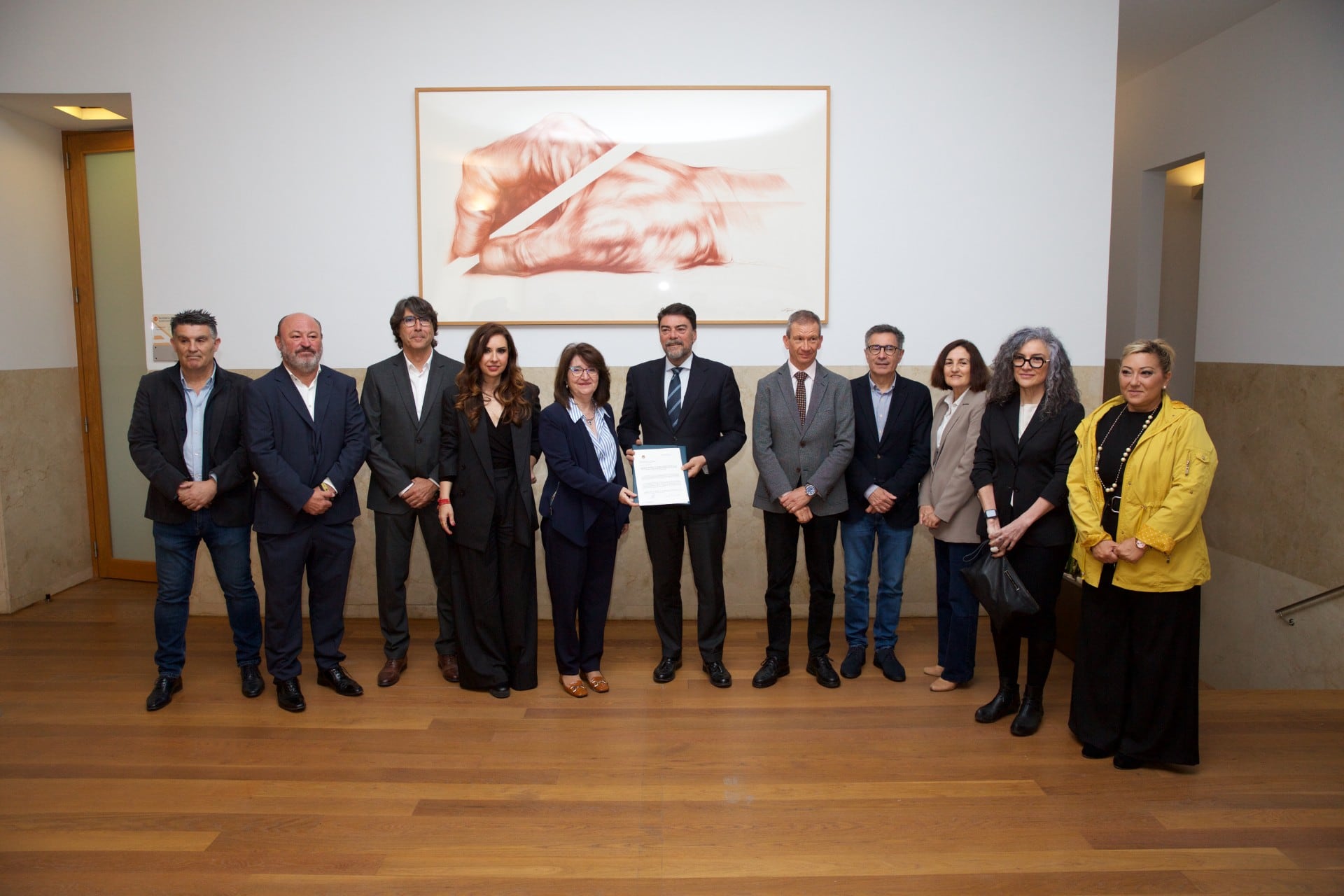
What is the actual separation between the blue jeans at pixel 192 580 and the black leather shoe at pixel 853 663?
9.71ft

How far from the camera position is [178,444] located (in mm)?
3885

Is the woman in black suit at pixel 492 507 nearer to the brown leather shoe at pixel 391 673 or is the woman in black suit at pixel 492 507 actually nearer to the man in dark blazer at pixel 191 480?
the brown leather shoe at pixel 391 673

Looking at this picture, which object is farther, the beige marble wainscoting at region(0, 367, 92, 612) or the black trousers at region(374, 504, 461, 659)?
the beige marble wainscoting at region(0, 367, 92, 612)

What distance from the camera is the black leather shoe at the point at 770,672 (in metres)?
4.09

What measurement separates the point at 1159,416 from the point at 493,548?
2.95 meters

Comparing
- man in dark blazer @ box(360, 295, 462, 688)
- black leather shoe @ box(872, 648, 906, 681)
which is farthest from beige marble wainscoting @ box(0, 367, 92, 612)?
black leather shoe @ box(872, 648, 906, 681)

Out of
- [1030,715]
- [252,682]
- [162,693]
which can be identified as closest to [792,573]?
[1030,715]

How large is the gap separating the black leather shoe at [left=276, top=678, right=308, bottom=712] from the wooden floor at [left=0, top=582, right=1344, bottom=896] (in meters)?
0.12

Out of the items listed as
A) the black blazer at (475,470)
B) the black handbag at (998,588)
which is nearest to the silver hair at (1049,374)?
the black handbag at (998,588)

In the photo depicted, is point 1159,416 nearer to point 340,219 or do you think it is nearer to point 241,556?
point 241,556

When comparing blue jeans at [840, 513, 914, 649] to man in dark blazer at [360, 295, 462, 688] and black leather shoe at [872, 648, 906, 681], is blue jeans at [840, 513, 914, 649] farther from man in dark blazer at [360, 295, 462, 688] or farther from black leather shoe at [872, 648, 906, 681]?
man in dark blazer at [360, 295, 462, 688]

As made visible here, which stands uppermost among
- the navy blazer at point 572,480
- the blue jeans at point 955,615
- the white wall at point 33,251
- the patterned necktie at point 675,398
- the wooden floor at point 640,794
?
the white wall at point 33,251

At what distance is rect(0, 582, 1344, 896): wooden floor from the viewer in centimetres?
262

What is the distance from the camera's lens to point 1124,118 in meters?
7.38
